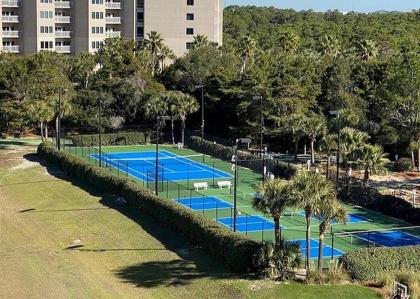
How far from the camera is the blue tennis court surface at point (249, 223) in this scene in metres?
37.9

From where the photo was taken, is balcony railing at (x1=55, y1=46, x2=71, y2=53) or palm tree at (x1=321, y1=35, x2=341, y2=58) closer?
palm tree at (x1=321, y1=35, x2=341, y2=58)

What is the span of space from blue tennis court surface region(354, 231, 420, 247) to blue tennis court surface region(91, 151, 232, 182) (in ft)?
55.9

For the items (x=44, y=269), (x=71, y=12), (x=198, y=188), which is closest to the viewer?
(x=44, y=269)

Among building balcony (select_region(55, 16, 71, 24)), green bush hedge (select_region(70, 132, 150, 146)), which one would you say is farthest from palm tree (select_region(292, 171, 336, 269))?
building balcony (select_region(55, 16, 71, 24))

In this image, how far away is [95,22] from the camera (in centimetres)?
9988

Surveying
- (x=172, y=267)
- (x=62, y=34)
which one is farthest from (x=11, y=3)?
(x=172, y=267)

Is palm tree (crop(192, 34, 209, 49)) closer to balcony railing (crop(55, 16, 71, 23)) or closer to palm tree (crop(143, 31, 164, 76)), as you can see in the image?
palm tree (crop(143, 31, 164, 76))

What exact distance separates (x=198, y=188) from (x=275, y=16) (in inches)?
4902

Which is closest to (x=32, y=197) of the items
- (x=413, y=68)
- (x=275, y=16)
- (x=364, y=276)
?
(x=364, y=276)

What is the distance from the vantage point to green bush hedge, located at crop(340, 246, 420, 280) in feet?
95.5

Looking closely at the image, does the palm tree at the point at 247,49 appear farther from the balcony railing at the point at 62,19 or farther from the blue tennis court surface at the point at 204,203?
the blue tennis court surface at the point at 204,203

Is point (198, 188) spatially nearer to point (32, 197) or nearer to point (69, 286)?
point (32, 197)

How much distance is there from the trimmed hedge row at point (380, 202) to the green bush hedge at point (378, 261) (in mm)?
10187

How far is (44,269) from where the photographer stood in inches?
1219
